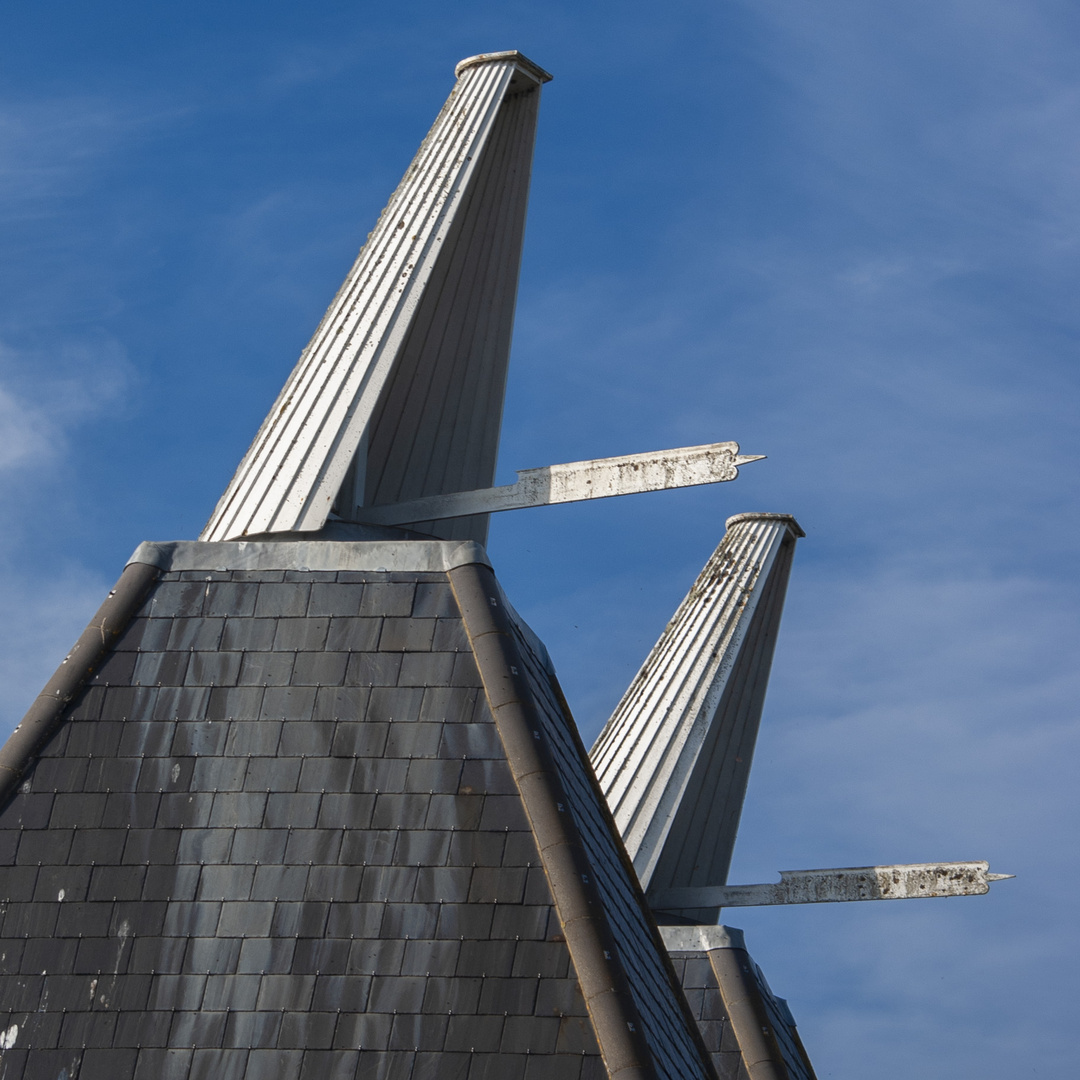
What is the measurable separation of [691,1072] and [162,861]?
416 cm

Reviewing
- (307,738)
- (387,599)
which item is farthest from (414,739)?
(387,599)

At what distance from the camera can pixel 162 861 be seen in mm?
11859

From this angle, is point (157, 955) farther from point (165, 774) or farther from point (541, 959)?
point (541, 959)

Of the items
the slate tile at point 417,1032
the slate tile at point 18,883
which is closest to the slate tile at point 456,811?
the slate tile at point 417,1032

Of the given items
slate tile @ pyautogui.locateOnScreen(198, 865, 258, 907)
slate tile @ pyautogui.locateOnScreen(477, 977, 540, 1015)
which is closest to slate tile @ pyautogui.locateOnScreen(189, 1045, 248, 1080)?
slate tile @ pyautogui.locateOnScreen(198, 865, 258, 907)

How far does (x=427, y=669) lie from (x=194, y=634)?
1905 millimetres

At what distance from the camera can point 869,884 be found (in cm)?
1900

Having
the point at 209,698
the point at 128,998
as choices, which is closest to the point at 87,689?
the point at 209,698

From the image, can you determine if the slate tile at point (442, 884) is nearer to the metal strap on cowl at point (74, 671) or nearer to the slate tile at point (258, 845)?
the slate tile at point (258, 845)

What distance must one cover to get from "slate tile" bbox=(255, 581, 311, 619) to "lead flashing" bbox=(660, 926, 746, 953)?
705 cm

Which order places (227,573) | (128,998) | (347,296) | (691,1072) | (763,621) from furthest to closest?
(763,621) < (347,296) < (227,573) < (691,1072) < (128,998)

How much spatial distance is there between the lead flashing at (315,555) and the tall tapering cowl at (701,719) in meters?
7.15

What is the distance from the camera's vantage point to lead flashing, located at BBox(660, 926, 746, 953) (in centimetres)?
1792

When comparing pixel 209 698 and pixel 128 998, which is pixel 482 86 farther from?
pixel 128 998
